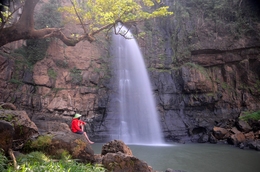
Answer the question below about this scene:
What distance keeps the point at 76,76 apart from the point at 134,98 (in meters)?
5.81

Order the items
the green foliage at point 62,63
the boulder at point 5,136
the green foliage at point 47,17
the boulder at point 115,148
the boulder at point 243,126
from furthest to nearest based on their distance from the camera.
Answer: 1. the green foliage at point 47,17
2. the green foliage at point 62,63
3. the boulder at point 243,126
4. the boulder at point 115,148
5. the boulder at point 5,136

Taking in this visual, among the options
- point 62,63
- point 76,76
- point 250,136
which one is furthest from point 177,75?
point 62,63

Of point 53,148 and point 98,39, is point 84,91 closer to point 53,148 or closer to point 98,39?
point 98,39

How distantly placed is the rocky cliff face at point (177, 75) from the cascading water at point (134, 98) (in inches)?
29.0

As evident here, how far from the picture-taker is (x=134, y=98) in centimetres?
2089

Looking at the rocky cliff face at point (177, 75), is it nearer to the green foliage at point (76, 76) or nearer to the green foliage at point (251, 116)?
the green foliage at point (76, 76)

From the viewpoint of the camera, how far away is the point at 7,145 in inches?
190

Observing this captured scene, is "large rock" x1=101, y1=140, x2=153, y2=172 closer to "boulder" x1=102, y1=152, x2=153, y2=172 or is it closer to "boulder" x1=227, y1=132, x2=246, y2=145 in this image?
"boulder" x1=102, y1=152, x2=153, y2=172

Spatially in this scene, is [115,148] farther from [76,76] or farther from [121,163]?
[76,76]

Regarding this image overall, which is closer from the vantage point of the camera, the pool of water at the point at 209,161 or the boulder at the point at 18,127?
the boulder at the point at 18,127

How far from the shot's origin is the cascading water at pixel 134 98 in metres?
19.3

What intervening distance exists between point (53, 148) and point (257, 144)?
14290 mm

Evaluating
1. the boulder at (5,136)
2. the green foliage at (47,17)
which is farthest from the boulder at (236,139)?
the green foliage at (47,17)

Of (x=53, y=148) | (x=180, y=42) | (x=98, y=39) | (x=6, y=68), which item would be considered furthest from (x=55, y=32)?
(x=180, y=42)
